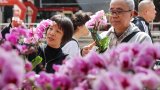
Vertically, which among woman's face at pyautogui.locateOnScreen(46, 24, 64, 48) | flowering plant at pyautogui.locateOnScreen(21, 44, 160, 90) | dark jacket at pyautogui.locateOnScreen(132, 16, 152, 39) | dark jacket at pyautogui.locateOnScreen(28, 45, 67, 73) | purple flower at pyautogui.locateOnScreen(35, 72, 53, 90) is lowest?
dark jacket at pyautogui.locateOnScreen(28, 45, 67, 73)

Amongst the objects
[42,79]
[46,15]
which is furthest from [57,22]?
[46,15]

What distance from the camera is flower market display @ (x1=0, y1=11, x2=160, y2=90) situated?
115cm

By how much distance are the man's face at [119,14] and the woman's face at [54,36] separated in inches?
17.6

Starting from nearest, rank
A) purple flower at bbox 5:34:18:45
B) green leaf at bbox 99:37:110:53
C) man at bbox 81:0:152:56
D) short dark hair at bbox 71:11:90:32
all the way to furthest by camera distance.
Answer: purple flower at bbox 5:34:18:45, green leaf at bbox 99:37:110:53, man at bbox 81:0:152:56, short dark hair at bbox 71:11:90:32

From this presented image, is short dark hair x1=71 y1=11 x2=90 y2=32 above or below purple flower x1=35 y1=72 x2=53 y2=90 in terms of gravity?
below

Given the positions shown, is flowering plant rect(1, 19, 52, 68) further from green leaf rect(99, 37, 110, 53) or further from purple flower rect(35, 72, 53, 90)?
green leaf rect(99, 37, 110, 53)

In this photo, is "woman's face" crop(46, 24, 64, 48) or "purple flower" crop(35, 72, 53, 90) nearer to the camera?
"purple flower" crop(35, 72, 53, 90)

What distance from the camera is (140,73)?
1.26m

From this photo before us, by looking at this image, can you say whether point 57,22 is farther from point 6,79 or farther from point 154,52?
point 6,79

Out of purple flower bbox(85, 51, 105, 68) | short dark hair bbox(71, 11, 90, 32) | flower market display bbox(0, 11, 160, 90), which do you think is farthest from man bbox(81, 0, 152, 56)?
purple flower bbox(85, 51, 105, 68)

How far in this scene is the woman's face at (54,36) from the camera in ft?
12.0

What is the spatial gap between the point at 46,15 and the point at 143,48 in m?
21.8

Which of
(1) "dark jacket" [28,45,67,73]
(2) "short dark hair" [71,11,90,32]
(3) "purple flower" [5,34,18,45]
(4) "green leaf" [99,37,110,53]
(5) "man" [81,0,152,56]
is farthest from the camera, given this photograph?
(2) "short dark hair" [71,11,90,32]

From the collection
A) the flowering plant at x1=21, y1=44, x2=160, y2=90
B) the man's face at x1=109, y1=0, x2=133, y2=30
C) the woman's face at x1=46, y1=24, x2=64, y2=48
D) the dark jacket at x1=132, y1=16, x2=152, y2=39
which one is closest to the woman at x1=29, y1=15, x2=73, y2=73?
the woman's face at x1=46, y1=24, x2=64, y2=48
